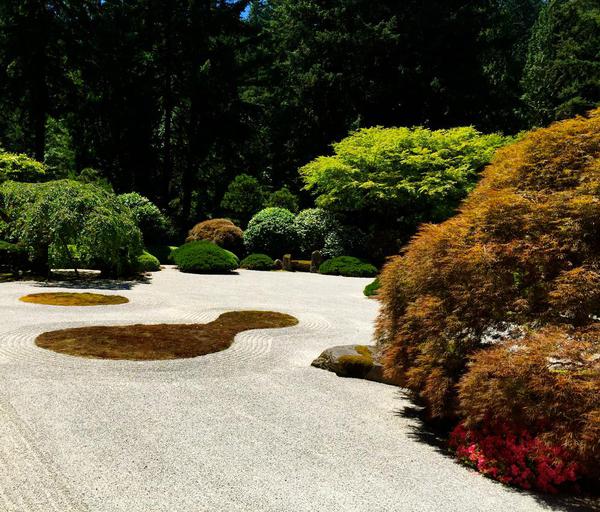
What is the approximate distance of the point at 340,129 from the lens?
99.0 ft

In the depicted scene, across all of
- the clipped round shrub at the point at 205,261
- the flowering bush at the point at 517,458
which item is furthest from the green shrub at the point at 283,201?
the flowering bush at the point at 517,458

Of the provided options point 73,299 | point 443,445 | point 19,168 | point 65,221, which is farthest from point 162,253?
point 443,445

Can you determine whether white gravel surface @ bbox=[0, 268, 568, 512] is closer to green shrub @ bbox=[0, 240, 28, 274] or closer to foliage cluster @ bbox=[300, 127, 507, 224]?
green shrub @ bbox=[0, 240, 28, 274]

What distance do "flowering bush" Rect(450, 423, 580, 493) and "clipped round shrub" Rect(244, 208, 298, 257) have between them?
1930 centimetres

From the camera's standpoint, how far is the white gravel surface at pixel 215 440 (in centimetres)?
352

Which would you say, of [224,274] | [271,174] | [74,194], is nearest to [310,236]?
[224,274]

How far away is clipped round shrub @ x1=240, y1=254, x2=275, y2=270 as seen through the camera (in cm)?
2153

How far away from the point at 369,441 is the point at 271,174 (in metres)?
A: 33.7

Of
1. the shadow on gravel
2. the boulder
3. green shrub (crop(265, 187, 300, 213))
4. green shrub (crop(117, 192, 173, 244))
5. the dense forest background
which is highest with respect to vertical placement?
the dense forest background

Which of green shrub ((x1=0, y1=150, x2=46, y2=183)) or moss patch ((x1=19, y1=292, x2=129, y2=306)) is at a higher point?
green shrub ((x1=0, y1=150, x2=46, y2=183))

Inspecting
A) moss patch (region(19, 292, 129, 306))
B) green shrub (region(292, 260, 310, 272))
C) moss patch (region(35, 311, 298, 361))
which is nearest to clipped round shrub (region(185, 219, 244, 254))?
green shrub (region(292, 260, 310, 272))

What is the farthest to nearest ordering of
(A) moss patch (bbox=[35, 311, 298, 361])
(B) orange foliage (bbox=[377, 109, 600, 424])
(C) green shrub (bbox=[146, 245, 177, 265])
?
(C) green shrub (bbox=[146, 245, 177, 265])
(A) moss patch (bbox=[35, 311, 298, 361])
(B) orange foliage (bbox=[377, 109, 600, 424])

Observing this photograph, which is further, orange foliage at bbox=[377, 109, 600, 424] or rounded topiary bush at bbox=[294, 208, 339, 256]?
rounded topiary bush at bbox=[294, 208, 339, 256]

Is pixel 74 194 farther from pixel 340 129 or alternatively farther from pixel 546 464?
pixel 340 129
